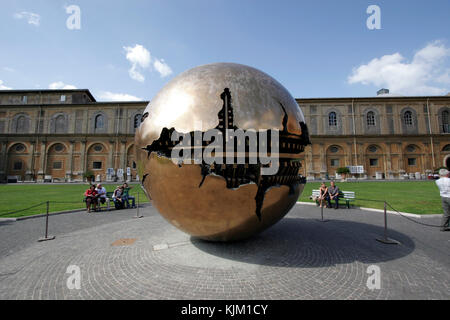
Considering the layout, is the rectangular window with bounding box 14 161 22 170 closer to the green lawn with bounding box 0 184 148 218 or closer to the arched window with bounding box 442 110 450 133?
the green lawn with bounding box 0 184 148 218

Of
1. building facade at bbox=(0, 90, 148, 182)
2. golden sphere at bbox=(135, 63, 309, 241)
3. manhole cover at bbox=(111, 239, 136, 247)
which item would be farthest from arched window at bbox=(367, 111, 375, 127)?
manhole cover at bbox=(111, 239, 136, 247)

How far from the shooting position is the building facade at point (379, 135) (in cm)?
3984

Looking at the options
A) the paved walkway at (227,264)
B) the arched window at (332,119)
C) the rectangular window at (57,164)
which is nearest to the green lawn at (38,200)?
the paved walkway at (227,264)

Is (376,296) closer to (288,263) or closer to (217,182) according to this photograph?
(288,263)

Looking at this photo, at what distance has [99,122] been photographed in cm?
4262

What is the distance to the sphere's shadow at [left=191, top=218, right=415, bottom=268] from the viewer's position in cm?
402

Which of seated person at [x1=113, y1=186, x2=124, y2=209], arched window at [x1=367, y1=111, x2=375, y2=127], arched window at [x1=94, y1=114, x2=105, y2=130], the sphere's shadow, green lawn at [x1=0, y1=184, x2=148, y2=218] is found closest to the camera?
the sphere's shadow

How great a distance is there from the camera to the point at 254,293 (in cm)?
296

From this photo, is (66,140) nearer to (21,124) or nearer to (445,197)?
(21,124)

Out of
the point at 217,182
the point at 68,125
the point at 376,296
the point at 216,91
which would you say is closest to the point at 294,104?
the point at 216,91

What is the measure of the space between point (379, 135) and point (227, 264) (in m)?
48.1

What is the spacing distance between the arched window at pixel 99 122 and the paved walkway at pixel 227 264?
4202 centimetres

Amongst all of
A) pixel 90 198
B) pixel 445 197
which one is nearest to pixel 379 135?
pixel 445 197

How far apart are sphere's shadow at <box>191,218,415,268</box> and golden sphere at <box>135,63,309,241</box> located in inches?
25.6
